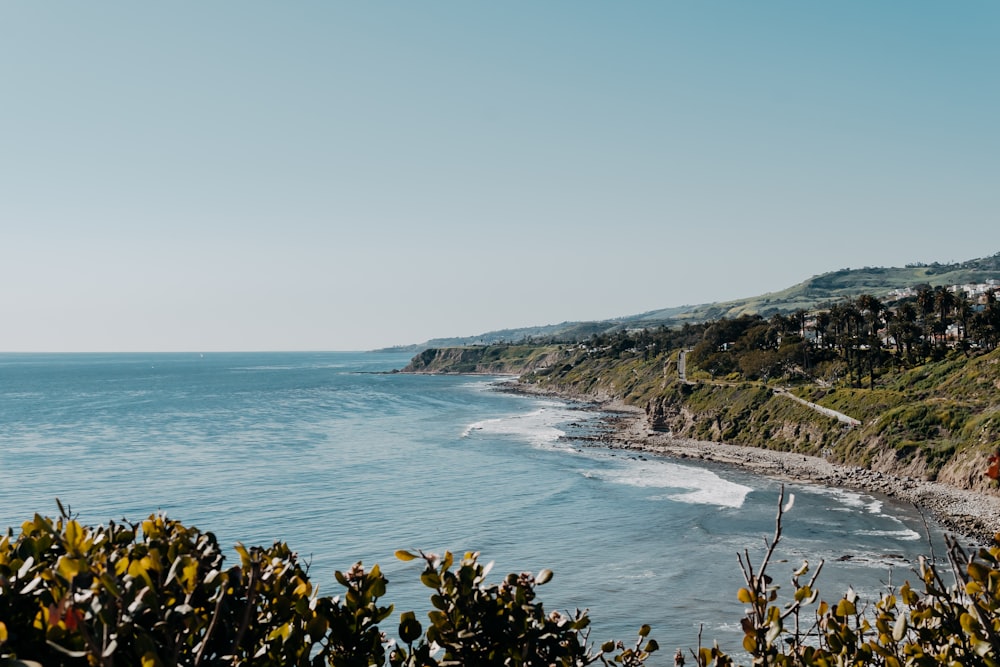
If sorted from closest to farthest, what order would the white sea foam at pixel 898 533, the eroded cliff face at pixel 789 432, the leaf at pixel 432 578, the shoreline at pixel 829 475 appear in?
the leaf at pixel 432 578, the white sea foam at pixel 898 533, the shoreline at pixel 829 475, the eroded cliff face at pixel 789 432

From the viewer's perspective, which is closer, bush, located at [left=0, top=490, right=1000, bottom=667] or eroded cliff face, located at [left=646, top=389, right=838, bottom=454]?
bush, located at [left=0, top=490, right=1000, bottom=667]

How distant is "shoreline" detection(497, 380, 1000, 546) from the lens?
1730 inches

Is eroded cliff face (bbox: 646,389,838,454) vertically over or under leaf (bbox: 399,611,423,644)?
under

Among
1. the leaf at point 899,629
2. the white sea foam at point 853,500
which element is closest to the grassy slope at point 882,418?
the white sea foam at point 853,500

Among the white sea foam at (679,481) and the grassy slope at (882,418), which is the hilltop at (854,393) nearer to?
the grassy slope at (882,418)

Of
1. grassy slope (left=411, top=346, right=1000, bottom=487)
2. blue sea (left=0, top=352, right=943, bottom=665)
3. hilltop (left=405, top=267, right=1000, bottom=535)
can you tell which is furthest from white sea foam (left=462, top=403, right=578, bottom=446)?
grassy slope (left=411, top=346, right=1000, bottom=487)

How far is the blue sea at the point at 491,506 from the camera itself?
35750 mm

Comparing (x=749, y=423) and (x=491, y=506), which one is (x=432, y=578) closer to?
(x=491, y=506)

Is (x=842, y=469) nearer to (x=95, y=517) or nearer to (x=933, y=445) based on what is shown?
(x=933, y=445)

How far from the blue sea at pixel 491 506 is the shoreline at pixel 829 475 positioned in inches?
72.6

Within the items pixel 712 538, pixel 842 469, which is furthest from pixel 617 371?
pixel 712 538

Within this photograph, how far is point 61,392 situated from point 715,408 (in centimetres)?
13643

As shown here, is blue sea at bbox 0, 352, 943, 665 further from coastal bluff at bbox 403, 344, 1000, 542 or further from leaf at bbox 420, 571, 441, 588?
leaf at bbox 420, 571, 441, 588

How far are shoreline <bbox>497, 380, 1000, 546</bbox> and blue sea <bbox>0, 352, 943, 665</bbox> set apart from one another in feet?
6.05
